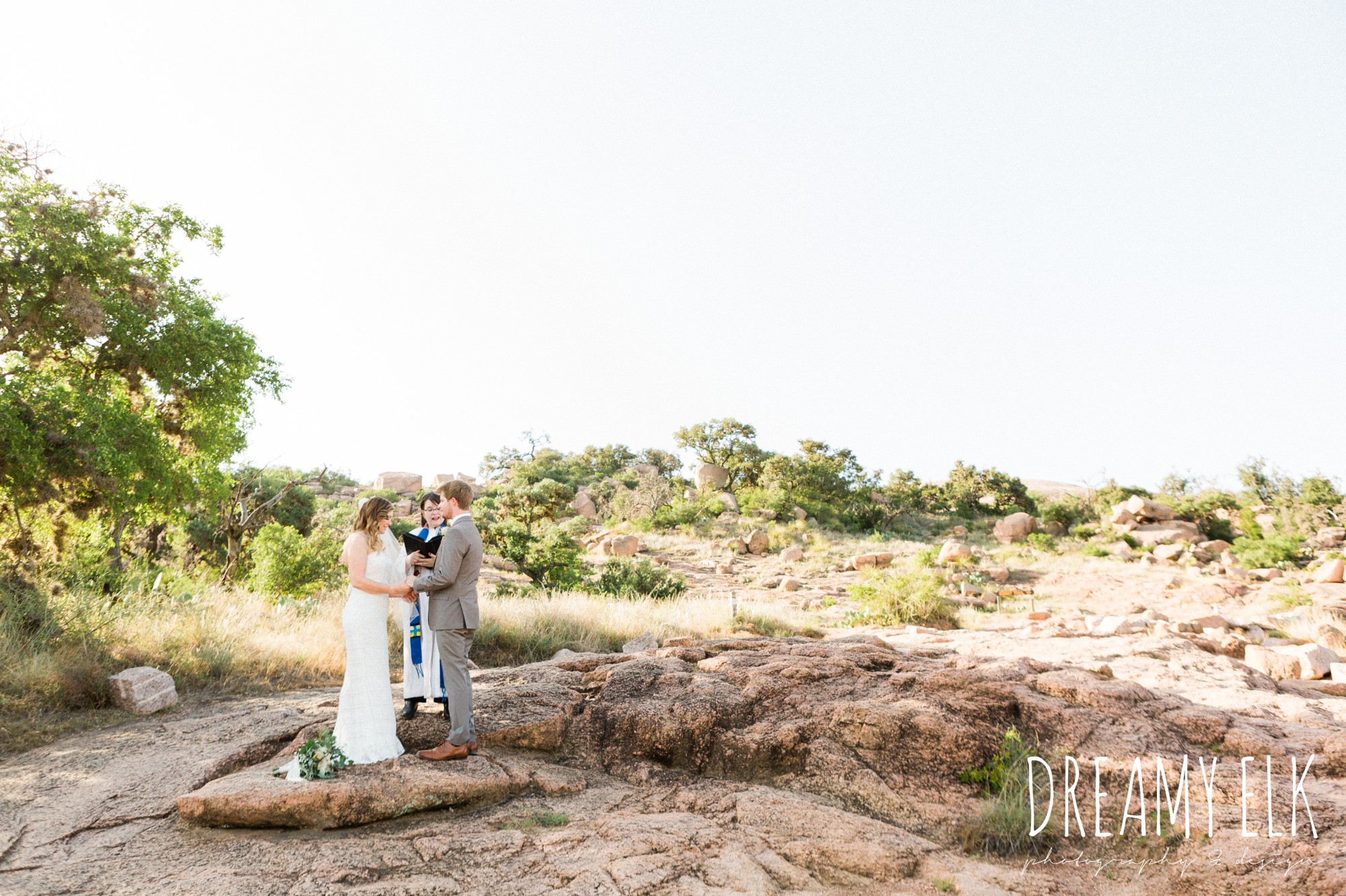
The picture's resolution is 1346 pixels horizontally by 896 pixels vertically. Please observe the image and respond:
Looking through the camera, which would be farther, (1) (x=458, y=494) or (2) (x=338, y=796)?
(1) (x=458, y=494)

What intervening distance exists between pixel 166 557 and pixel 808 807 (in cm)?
2066

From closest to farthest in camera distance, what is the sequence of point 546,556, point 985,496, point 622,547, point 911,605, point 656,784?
point 656,784
point 911,605
point 546,556
point 622,547
point 985,496

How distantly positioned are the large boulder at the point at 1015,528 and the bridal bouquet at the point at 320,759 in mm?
29191

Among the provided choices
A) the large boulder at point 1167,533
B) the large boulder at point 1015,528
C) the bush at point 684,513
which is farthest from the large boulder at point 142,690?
the large boulder at point 1015,528

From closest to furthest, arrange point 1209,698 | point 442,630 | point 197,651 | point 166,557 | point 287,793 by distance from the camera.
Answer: point 287,793 → point 442,630 → point 1209,698 → point 197,651 → point 166,557

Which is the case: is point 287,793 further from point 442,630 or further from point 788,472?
point 788,472

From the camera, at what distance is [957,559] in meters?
22.8

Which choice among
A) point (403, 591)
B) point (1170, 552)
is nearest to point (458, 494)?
point (403, 591)

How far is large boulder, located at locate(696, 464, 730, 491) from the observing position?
42656mm

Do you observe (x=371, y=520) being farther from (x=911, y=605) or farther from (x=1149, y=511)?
(x=1149, y=511)

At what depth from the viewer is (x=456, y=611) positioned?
5410mm

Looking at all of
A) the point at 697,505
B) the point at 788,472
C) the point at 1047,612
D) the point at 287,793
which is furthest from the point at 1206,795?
the point at 788,472

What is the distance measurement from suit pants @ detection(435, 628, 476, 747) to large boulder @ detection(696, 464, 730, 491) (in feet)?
122

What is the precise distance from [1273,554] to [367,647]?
25.5 m
